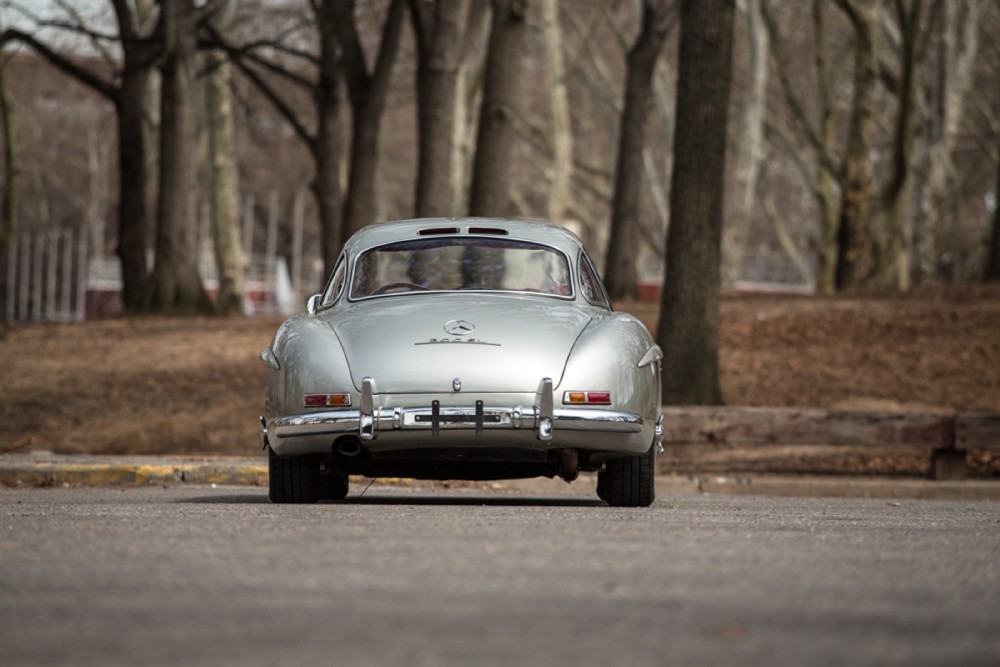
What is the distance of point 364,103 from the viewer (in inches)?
1067

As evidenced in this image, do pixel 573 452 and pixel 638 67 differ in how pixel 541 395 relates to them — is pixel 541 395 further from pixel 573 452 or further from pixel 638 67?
pixel 638 67

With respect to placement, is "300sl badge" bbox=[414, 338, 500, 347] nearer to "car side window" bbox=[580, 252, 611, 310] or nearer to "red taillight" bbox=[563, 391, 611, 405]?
"red taillight" bbox=[563, 391, 611, 405]

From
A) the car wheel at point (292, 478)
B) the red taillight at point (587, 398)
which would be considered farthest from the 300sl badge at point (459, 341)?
the car wheel at point (292, 478)

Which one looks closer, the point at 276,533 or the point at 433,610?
the point at 433,610

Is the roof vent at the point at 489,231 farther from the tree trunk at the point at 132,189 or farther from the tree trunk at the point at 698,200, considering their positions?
the tree trunk at the point at 132,189

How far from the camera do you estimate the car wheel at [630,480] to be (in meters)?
9.27

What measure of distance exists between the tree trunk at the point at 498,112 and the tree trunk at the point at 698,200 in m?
8.32

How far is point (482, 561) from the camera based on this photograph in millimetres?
5953

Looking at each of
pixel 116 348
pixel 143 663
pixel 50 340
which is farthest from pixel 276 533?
pixel 50 340

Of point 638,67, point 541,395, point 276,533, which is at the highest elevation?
point 638,67

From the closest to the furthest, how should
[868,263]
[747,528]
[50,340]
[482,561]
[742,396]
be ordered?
1. [482,561]
2. [747,528]
3. [742,396]
4. [50,340]
5. [868,263]

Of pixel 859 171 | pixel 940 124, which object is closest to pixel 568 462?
pixel 859 171

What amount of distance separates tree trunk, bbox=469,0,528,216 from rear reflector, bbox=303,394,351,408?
15.6m

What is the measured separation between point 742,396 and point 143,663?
14416mm
